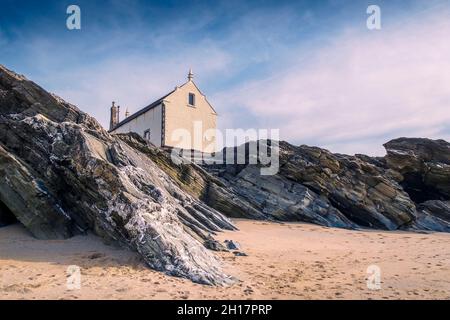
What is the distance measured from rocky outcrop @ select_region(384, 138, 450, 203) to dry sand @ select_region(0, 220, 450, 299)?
46.8ft

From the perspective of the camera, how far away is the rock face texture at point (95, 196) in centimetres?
921

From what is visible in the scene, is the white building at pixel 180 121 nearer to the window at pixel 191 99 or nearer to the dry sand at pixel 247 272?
the window at pixel 191 99

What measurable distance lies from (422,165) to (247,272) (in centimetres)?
2300

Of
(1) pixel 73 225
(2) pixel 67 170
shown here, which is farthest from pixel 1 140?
(1) pixel 73 225

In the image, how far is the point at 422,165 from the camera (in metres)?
26.3

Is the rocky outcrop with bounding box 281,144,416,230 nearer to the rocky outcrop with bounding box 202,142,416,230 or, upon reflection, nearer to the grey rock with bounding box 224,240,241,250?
the rocky outcrop with bounding box 202,142,416,230

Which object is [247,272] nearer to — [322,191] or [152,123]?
[322,191]

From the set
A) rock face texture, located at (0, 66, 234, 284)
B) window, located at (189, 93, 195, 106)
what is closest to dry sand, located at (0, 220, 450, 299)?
rock face texture, located at (0, 66, 234, 284)

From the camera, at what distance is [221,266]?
9.27 meters

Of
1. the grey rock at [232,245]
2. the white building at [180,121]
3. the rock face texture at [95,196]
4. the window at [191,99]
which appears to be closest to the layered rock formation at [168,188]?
the rock face texture at [95,196]

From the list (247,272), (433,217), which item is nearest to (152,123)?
(433,217)

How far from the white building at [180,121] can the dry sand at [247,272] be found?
74.5ft

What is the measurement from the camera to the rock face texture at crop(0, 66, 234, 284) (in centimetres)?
921

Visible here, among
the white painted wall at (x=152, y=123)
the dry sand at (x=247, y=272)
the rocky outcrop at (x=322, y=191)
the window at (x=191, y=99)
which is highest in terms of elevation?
the window at (x=191, y=99)
